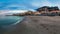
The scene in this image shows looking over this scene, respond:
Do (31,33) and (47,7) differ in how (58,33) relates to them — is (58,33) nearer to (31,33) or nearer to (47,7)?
(31,33)

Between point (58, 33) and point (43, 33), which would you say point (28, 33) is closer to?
point (43, 33)

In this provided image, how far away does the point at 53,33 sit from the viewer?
698 cm

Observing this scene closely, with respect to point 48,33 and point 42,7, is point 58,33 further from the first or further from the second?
point 42,7

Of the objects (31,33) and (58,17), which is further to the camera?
(58,17)

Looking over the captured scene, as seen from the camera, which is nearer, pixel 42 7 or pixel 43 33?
pixel 43 33

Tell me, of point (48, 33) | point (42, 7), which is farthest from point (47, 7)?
point (48, 33)

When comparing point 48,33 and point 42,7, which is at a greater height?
point 42,7

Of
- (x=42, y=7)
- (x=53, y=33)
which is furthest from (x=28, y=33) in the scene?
(x=42, y=7)

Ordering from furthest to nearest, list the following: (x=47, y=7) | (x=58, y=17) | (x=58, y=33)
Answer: (x=58, y=17)
(x=47, y=7)
(x=58, y=33)

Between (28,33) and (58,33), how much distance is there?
1339 mm

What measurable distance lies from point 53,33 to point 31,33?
38.6 inches

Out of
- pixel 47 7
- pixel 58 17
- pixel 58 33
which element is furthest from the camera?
pixel 58 17

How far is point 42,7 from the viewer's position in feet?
26.9

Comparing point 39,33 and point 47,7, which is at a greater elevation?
point 47,7
